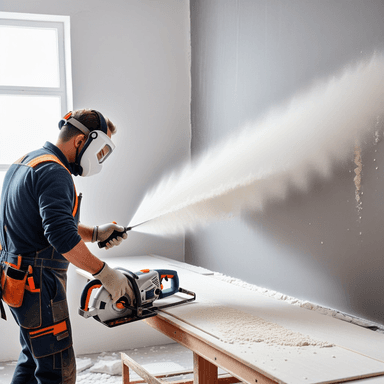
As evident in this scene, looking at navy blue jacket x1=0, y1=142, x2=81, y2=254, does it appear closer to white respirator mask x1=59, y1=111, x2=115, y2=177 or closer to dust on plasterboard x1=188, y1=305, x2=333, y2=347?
white respirator mask x1=59, y1=111, x2=115, y2=177

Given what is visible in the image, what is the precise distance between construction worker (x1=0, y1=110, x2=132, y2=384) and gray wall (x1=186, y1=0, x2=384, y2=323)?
38.2 inches

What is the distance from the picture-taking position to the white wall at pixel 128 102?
3.86 m

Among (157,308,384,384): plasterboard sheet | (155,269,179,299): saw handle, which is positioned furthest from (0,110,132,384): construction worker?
(157,308,384,384): plasterboard sheet

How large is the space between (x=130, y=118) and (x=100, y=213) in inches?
32.1

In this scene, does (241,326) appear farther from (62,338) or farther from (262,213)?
(262,213)

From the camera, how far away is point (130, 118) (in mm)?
3998

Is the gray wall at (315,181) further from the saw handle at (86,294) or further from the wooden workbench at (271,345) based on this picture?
the saw handle at (86,294)

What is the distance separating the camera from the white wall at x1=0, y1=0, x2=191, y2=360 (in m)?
3.86

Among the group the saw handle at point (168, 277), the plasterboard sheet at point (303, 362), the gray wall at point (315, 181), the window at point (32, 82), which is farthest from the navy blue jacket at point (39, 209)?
the window at point (32, 82)

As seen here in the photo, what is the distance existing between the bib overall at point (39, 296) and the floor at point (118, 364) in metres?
1.36

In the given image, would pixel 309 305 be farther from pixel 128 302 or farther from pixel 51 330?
pixel 51 330

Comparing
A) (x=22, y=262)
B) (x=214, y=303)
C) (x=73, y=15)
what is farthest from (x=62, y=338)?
(x=73, y=15)

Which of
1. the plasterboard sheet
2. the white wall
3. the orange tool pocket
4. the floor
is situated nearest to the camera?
the plasterboard sheet

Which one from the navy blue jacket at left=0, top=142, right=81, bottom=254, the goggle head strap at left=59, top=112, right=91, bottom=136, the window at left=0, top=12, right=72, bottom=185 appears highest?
the window at left=0, top=12, right=72, bottom=185
